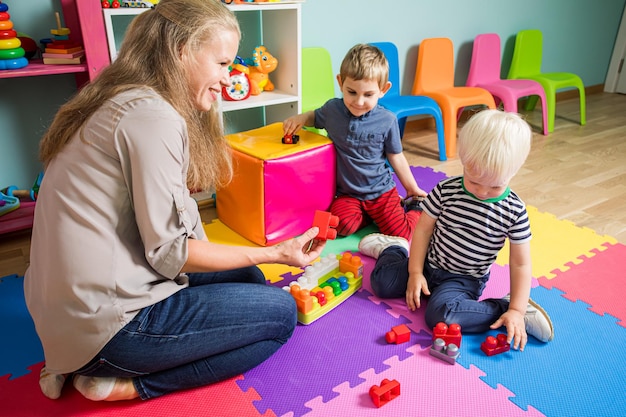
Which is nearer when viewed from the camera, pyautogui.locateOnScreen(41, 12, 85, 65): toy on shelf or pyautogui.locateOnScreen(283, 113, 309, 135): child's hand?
pyautogui.locateOnScreen(41, 12, 85, 65): toy on shelf

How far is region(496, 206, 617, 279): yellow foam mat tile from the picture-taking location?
1737mm

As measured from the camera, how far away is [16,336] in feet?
4.46

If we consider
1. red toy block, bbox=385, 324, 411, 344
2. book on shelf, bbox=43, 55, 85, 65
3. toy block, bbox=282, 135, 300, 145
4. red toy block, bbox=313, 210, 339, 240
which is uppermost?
book on shelf, bbox=43, 55, 85, 65

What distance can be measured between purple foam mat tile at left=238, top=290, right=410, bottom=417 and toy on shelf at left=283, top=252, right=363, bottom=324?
Answer: 32mm

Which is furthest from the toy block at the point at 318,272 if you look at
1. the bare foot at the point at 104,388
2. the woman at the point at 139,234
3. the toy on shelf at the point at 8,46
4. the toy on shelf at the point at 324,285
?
the toy on shelf at the point at 8,46

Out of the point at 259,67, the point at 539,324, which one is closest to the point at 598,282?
the point at 539,324

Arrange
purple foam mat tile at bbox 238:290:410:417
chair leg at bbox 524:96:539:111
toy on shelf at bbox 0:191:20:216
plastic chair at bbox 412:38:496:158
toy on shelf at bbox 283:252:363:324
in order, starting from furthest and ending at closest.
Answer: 1. chair leg at bbox 524:96:539:111
2. plastic chair at bbox 412:38:496:158
3. toy on shelf at bbox 0:191:20:216
4. toy on shelf at bbox 283:252:363:324
5. purple foam mat tile at bbox 238:290:410:417

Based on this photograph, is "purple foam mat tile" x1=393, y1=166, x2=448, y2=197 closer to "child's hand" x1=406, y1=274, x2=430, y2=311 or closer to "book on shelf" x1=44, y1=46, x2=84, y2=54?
"child's hand" x1=406, y1=274, x2=430, y2=311

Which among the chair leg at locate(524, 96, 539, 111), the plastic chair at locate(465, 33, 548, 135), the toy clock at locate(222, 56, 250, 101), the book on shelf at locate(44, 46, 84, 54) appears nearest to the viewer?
the book on shelf at locate(44, 46, 84, 54)

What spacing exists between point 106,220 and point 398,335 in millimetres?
803

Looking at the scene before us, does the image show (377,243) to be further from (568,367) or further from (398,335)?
(568,367)

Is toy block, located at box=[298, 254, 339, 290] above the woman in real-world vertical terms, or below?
below

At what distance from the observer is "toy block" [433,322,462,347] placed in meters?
1.31

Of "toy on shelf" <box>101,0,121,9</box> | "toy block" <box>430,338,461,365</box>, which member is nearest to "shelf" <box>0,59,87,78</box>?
"toy on shelf" <box>101,0,121,9</box>
